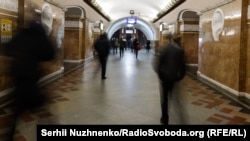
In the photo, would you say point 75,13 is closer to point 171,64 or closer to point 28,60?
point 171,64

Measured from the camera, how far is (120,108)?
17.5 feet

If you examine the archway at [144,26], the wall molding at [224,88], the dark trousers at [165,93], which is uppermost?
the archway at [144,26]

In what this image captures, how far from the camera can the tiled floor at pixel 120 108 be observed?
4.46m

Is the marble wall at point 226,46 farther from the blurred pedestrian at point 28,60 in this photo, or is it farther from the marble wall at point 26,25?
the blurred pedestrian at point 28,60

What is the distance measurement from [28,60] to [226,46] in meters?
6.24

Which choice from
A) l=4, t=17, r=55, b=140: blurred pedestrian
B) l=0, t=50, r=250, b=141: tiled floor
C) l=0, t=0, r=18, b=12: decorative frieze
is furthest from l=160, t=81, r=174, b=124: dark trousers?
l=0, t=0, r=18, b=12: decorative frieze

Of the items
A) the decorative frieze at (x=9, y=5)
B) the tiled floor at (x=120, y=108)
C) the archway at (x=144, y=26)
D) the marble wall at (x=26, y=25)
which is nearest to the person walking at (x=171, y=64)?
the tiled floor at (x=120, y=108)

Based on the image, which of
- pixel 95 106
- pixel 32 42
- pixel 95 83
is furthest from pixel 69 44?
pixel 32 42

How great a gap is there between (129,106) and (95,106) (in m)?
0.71

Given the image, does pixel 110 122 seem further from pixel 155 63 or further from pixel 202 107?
pixel 202 107

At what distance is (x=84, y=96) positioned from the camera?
6418 mm

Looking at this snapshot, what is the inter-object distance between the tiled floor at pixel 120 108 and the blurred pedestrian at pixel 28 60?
78 cm

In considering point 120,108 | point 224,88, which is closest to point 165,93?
point 120,108

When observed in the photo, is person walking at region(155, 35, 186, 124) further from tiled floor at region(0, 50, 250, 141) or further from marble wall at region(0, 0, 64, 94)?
marble wall at region(0, 0, 64, 94)
